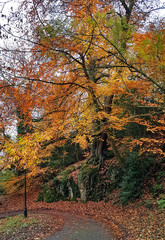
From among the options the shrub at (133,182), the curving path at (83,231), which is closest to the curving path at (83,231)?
the curving path at (83,231)

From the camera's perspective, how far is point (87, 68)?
8.59 meters

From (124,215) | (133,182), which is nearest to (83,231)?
(124,215)

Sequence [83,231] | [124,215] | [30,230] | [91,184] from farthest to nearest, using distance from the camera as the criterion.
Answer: [91,184], [124,215], [30,230], [83,231]

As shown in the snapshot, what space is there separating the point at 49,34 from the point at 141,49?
2.43m

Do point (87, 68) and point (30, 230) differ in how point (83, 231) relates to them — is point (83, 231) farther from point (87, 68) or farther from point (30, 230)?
point (87, 68)

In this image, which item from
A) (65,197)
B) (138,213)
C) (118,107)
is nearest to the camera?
(138,213)

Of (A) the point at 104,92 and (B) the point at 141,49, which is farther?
(A) the point at 104,92

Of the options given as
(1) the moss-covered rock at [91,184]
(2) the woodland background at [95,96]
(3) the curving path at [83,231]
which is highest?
A: (2) the woodland background at [95,96]

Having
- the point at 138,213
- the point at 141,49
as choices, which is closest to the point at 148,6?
the point at 141,49

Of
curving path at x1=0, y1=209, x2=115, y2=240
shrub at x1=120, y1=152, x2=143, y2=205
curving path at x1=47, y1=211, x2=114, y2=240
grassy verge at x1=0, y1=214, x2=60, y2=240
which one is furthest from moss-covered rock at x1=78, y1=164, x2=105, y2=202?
grassy verge at x1=0, y1=214, x2=60, y2=240

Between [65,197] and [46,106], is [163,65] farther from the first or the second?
[65,197]

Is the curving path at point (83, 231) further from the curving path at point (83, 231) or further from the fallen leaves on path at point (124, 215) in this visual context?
the fallen leaves on path at point (124, 215)

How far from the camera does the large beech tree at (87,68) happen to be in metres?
4.16

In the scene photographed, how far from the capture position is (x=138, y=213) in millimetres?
8031
